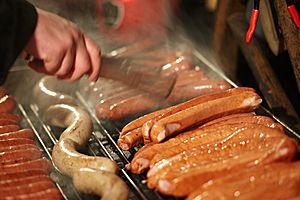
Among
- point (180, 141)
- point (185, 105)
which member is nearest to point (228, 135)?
point (180, 141)

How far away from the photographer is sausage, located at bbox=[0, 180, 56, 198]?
9.47 ft

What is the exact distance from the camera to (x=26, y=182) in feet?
9.86

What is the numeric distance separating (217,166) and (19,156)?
1.28m

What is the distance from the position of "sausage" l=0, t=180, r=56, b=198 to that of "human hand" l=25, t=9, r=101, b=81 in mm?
783

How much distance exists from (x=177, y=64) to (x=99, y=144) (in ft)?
3.94

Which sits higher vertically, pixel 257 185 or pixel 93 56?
pixel 93 56

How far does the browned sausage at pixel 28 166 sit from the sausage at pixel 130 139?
0.50m

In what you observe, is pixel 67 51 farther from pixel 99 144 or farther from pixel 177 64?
pixel 177 64

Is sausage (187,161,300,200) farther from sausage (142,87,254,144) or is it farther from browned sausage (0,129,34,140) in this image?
browned sausage (0,129,34,140)

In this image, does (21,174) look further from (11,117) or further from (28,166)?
(11,117)

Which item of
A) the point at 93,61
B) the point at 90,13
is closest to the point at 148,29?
the point at 90,13

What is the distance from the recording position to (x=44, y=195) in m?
2.91

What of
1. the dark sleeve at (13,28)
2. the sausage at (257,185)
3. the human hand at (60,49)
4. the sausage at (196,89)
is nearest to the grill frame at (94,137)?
the sausage at (196,89)

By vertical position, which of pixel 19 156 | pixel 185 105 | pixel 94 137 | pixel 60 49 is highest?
pixel 60 49
